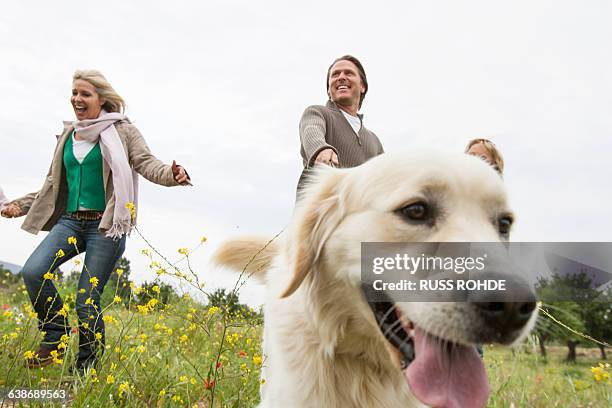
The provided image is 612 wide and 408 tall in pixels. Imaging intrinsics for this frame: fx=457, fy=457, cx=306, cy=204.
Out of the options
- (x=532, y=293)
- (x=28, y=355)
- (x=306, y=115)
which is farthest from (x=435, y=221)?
(x=28, y=355)

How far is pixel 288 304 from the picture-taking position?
2277mm

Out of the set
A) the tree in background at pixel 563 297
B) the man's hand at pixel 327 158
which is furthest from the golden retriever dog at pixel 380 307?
the tree in background at pixel 563 297

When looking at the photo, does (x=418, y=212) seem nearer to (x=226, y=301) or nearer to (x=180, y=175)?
(x=226, y=301)

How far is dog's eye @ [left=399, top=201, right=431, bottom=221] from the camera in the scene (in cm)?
188

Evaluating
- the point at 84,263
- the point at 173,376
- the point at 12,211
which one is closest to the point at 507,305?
the point at 173,376

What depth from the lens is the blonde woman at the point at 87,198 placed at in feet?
11.9

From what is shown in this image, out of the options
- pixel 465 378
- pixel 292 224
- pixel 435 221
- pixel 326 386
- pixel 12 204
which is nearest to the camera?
pixel 465 378

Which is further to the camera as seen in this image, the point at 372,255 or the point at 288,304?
the point at 288,304

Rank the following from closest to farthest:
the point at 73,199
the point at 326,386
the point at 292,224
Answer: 1. the point at 326,386
2. the point at 292,224
3. the point at 73,199

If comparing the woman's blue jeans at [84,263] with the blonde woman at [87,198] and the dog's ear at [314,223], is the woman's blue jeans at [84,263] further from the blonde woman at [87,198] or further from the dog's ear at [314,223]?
the dog's ear at [314,223]

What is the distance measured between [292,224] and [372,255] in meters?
0.51

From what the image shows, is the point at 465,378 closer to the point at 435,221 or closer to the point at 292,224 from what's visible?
the point at 435,221

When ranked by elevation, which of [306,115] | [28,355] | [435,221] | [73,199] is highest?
[306,115]

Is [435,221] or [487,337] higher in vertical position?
[435,221]
